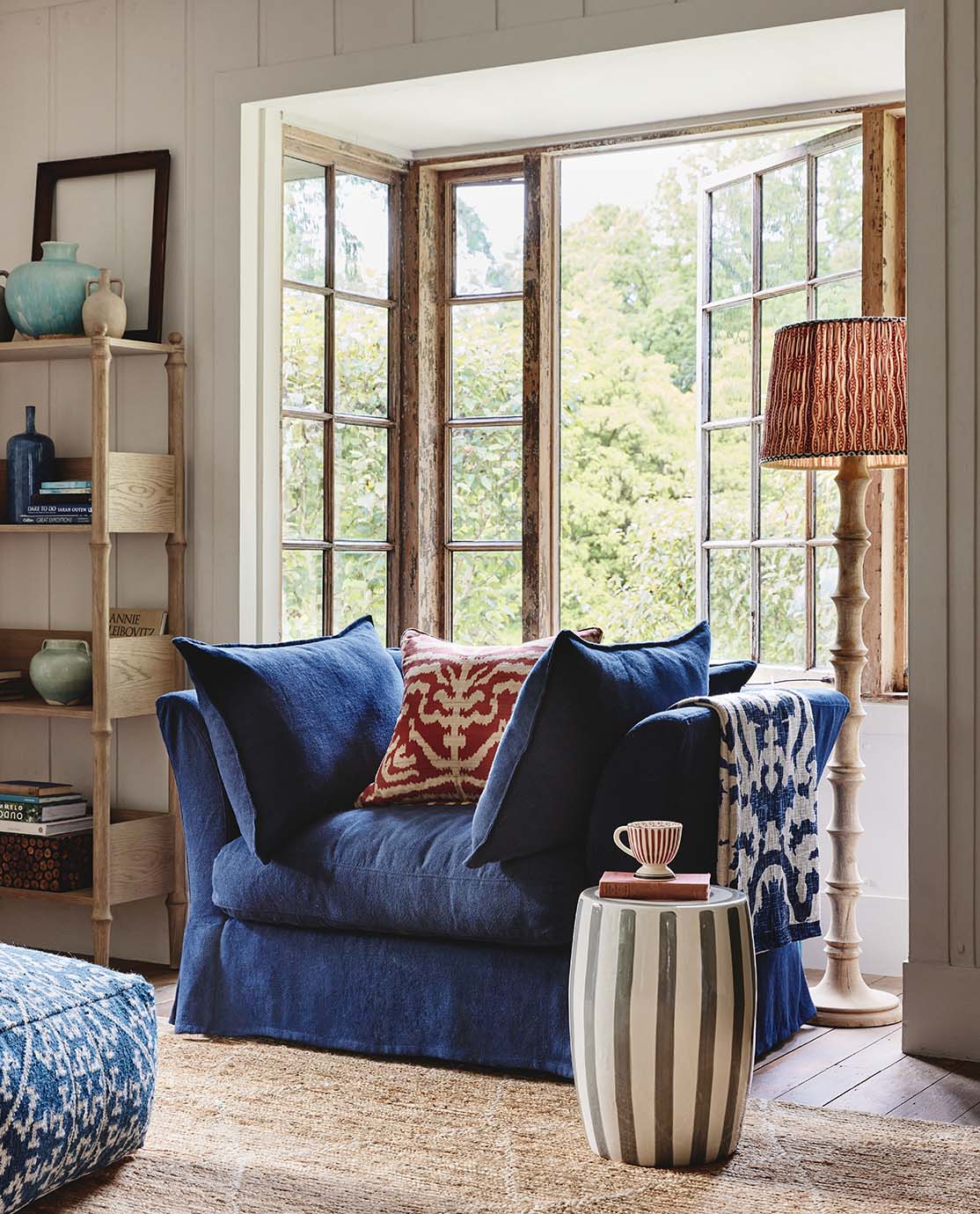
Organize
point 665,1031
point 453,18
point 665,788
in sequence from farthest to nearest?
point 453,18
point 665,788
point 665,1031

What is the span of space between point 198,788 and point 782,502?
175 cm

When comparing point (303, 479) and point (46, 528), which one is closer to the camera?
point (46, 528)

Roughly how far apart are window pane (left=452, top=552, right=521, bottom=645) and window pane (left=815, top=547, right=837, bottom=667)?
91 centimetres

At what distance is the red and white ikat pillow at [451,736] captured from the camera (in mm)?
3344

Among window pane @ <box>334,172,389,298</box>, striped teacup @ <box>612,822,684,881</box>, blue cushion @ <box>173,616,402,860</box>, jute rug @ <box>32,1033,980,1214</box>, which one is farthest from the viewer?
window pane @ <box>334,172,389,298</box>

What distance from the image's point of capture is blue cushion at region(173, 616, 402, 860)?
126 inches

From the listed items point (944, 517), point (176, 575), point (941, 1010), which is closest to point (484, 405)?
point (176, 575)

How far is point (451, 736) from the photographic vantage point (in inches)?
132

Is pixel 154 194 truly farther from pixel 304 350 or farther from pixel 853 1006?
pixel 853 1006

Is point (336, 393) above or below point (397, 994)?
above

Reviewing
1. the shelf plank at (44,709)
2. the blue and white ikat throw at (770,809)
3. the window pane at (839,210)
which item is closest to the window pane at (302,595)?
the shelf plank at (44,709)

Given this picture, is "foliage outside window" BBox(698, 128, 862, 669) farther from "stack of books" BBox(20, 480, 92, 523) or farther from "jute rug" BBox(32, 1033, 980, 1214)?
"stack of books" BBox(20, 480, 92, 523)

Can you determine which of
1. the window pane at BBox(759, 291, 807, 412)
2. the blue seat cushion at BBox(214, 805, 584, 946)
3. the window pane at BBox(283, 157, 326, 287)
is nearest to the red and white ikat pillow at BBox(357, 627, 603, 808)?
the blue seat cushion at BBox(214, 805, 584, 946)

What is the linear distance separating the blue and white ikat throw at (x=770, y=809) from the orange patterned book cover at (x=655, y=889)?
0.40 metres
